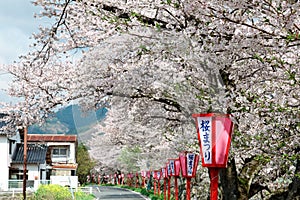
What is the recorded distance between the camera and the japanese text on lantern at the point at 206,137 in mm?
6594

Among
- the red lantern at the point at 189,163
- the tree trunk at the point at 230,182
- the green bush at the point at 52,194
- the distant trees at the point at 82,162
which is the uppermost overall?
the distant trees at the point at 82,162

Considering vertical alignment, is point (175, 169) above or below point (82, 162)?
below

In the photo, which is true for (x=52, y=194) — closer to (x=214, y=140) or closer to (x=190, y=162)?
(x=190, y=162)

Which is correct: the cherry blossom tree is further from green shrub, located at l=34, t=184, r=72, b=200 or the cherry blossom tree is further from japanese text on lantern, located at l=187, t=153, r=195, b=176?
green shrub, located at l=34, t=184, r=72, b=200

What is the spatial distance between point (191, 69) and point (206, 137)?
1.07 metres

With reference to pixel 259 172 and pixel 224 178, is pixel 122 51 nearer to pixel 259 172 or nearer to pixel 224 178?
pixel 224 178

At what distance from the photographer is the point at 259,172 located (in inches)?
399

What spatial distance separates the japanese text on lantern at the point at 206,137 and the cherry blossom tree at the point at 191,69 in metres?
0.21

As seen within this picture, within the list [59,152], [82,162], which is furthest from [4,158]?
[82,162]

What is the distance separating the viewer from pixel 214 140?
6617 mm

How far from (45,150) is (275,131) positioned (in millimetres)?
35672

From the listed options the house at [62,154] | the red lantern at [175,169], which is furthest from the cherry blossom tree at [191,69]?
the house at [62,154]

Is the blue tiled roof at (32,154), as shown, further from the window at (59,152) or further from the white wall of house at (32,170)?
the window at (59,152)

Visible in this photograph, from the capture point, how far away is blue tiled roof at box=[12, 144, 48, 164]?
3781cm
